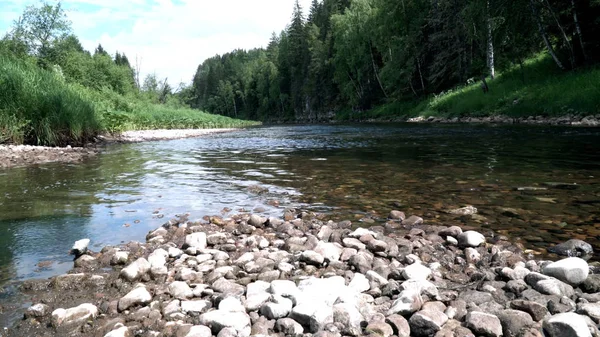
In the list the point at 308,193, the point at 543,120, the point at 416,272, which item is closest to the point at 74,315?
the point at 416,272

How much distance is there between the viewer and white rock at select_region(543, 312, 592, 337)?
2.35 m

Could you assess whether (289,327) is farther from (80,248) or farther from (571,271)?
(80,248)

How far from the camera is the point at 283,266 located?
12.2 feet

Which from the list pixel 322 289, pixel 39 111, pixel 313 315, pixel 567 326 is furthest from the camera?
pixel 39 111

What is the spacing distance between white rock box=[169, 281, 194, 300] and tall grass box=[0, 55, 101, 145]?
13.4 m

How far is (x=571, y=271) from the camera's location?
Result: 3174mm

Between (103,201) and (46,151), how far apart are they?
8.20 meters

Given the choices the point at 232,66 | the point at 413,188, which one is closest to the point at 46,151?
the point at 413,188

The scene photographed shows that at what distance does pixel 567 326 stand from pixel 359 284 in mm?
1448

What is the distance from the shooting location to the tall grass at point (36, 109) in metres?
13.3

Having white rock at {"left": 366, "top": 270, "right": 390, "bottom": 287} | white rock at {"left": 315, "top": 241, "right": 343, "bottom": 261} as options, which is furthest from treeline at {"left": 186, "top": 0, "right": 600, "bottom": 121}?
white rock at {"left": 366, "top": 270, "right": 390, "bottom": 287}

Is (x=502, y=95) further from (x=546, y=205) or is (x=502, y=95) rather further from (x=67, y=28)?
(x=67, y=28)

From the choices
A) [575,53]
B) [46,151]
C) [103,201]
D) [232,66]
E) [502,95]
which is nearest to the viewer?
[103,201]

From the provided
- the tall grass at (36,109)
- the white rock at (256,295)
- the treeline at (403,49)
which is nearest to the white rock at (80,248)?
the white rock at (256,295)
